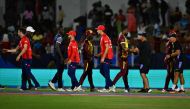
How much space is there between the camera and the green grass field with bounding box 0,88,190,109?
17.7 meters

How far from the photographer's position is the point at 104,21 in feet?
121

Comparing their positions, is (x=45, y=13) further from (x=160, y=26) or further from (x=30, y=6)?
(x=160, y=26)

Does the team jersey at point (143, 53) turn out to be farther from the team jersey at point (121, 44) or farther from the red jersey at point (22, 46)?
the red jersey at point (22, 46)

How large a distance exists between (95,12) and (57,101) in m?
18.6

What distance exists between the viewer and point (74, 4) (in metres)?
39.4

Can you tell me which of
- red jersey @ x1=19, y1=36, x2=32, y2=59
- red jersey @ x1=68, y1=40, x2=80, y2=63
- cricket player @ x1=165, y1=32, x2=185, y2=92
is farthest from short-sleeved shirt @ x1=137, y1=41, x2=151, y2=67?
red jersey @ x1=19, y1=36, x2=32, y2=59

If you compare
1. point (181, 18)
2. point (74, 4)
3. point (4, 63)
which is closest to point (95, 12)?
point (74, 4)

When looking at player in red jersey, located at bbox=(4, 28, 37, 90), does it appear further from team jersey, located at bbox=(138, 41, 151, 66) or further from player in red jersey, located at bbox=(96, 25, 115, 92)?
team jersey, located at bbox=(138, 41, 151, 66)

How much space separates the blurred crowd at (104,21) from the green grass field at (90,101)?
37.2 ft

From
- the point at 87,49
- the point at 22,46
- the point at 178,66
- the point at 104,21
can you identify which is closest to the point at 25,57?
the point at 22,46

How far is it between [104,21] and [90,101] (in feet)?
58.1

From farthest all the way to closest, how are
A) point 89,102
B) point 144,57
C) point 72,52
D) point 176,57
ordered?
point 72,52, point 176,57, point 144,57, point 89,102

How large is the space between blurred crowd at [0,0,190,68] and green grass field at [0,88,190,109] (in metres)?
11.3

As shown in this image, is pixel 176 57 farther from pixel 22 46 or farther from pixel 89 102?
pixel 89 102
